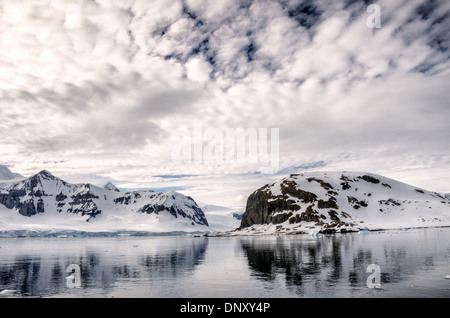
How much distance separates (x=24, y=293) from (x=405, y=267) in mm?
46152

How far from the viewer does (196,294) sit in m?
31.8

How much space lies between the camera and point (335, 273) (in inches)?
1654

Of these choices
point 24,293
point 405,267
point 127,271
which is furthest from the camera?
point 127,271

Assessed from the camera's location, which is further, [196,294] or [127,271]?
[127,271]
